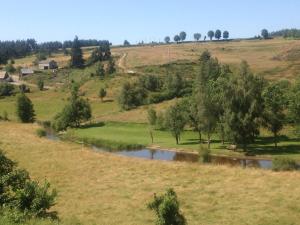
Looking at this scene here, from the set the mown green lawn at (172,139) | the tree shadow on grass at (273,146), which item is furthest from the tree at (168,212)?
the tree shadow on grass at (273,146)

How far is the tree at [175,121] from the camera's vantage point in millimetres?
83750

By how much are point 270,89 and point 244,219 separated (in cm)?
5046

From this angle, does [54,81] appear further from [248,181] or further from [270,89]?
[248,181]

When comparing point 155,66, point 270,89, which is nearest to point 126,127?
point 270,89

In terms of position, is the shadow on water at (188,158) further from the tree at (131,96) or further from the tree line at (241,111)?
the tree at (131,96)

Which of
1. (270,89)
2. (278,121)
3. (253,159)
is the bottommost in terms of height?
(253,159)

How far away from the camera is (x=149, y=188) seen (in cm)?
4706

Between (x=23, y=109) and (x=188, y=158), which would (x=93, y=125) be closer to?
(x=23, y=109)

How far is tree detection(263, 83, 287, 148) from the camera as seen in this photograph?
78625mm

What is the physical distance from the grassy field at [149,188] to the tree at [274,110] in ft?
86.8

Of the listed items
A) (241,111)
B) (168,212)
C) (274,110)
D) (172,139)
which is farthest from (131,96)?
(168,212)

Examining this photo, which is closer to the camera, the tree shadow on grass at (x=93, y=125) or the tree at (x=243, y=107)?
the tree at (x=243, y=107)

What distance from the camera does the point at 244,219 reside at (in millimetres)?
36688

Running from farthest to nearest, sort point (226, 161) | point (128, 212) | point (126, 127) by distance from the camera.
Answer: point (126, 127) < point (226, 161) < point (128, 212)
